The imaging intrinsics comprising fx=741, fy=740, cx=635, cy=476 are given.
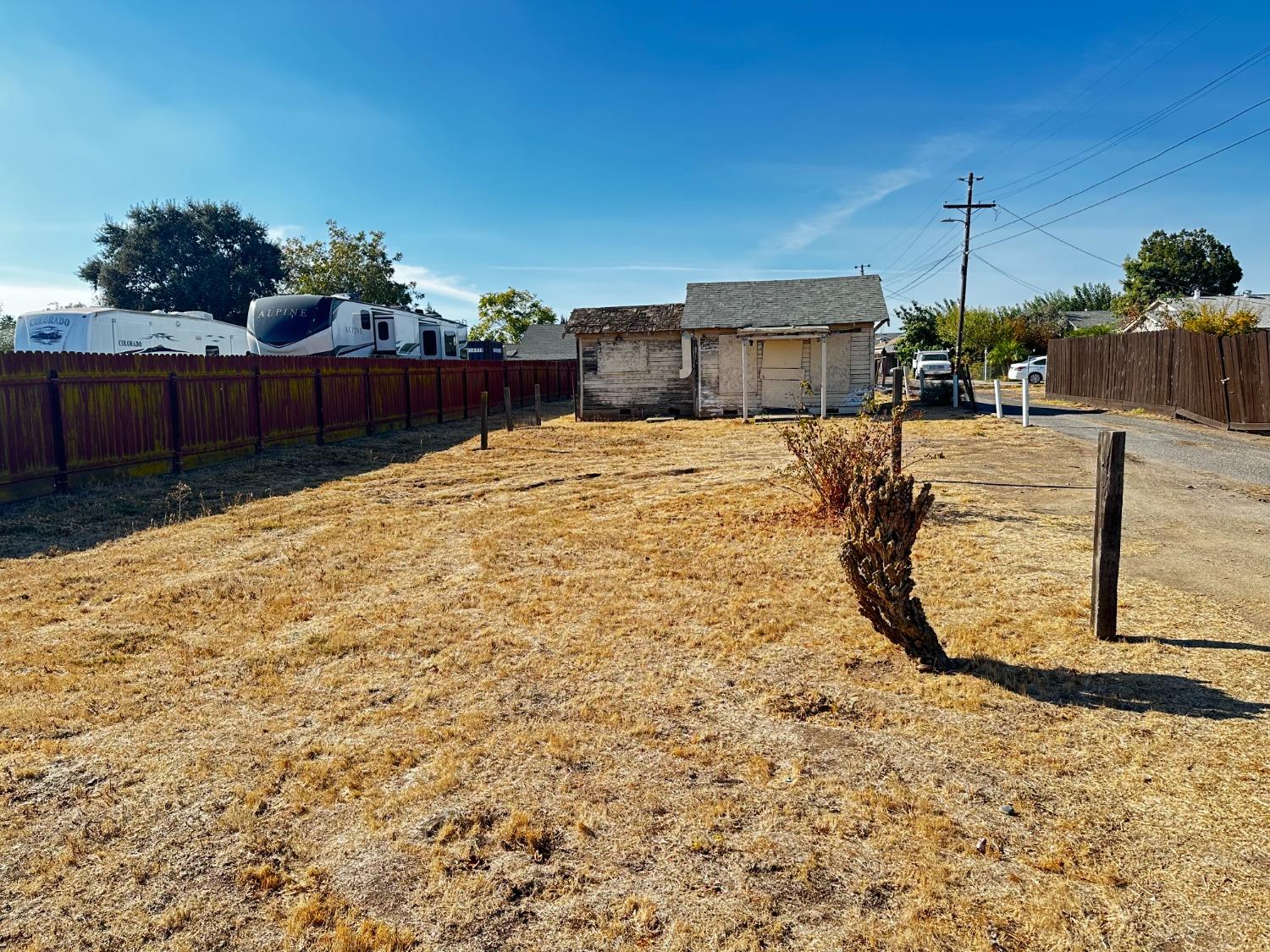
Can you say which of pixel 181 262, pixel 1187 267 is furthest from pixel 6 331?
pixel 1187 267

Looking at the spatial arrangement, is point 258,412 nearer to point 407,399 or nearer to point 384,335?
point 407,399

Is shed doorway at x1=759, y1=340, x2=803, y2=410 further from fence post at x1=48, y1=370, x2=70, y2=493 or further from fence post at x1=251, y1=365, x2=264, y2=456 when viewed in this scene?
fence post at x1=48, y1=370, x2=70, y2=493

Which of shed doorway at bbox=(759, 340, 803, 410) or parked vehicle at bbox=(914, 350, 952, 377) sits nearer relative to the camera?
shed doorway at bbox=(759, 340, 803, 410)

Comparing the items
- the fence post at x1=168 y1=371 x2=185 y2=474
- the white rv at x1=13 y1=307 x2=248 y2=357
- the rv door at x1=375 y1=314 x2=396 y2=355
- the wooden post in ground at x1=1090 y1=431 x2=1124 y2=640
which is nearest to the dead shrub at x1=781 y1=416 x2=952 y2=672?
the wooden post in ground at x1=1090 y1=431 x2=1124 y2=640

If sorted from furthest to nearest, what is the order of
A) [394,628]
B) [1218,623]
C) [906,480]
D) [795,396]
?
[795,396]
[394,628]
[1218,623]
[906,480]

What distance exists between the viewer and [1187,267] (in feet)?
224

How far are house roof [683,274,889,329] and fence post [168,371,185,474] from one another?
14671 mm

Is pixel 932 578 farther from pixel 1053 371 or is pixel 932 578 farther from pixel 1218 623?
pixel 1053 371

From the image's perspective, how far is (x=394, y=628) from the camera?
527 centimetres

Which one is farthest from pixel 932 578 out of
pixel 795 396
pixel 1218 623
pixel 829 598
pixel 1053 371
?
pixel 1053 371

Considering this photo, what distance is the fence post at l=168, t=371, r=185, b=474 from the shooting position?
39.5 feet

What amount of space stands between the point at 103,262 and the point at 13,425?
148 ft

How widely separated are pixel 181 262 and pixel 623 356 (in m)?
36.1

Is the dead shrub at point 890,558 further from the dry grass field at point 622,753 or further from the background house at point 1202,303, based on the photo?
the background house at point 1202,303
